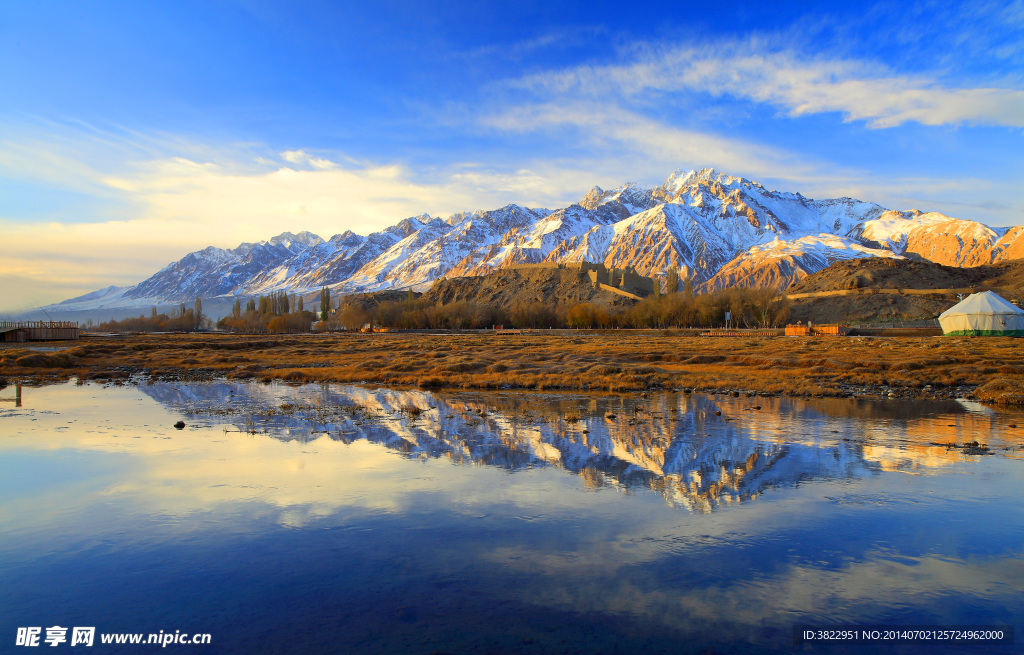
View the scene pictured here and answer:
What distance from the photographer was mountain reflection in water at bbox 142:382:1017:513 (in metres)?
12.0

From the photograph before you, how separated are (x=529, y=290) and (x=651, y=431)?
165505 mm

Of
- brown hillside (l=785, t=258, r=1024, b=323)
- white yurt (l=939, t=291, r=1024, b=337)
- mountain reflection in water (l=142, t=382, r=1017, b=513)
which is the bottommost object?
mountain reflection in water (l=142, t=382, r=1017, b=513)

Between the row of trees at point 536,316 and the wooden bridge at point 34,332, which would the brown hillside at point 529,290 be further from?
the wooden bridge at point 34,332

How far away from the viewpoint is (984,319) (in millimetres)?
74250

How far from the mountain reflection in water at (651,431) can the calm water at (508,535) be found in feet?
0.43

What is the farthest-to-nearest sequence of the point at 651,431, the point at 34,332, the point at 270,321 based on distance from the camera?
the point at 270,321
the point at 34,332
the point at 651,431

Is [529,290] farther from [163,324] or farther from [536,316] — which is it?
[163,324]

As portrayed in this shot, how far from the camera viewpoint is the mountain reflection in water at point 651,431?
12.0 meters

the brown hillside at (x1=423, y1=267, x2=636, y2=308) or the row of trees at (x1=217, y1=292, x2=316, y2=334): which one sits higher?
the brown hillside at (x1=423, y1=267, x2=636, y2=308)

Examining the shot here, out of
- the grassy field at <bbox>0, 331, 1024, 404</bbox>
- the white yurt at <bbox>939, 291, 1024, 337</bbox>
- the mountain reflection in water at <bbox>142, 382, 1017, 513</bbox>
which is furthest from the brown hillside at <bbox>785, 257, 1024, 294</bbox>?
the mountain reflection in water at <bbox>142, 382, 1017, 513</bbox>

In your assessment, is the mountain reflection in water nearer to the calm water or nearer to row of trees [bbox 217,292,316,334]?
the calm water

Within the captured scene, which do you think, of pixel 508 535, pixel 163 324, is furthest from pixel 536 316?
pixel 508 535

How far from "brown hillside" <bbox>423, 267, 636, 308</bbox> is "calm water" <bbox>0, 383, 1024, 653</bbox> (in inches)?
5527

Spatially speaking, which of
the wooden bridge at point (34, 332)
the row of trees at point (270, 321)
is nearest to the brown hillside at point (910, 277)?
the row of trees at point (270, 321)
